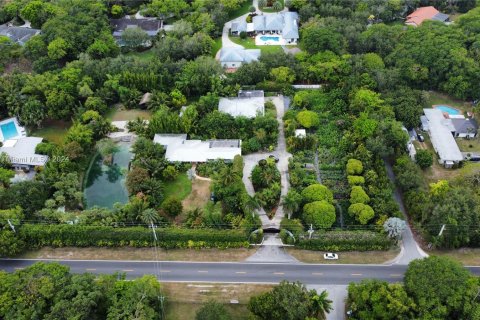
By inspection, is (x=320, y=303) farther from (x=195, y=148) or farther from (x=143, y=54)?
(x=143, y=54)

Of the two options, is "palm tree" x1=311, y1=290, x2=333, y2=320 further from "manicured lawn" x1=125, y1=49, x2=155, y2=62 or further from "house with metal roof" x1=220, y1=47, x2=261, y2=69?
"manicured lawn" x1=125, y1=49, x2=155, y2=62

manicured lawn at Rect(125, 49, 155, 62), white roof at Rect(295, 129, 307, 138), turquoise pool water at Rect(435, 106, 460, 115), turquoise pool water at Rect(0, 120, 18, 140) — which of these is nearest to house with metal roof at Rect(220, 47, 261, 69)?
manicured lawn at Rect(125, 49, 155, 62)

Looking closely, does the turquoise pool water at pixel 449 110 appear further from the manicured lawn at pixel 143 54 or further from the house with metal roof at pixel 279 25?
the manicured lawn at pixel 143 54

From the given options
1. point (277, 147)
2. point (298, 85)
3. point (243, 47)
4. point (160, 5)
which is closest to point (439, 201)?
point (277, 147)

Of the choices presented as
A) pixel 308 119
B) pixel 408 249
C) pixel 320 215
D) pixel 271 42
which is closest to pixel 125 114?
pixel 308 119

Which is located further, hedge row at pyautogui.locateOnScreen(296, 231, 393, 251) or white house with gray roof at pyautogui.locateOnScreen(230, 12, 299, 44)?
white house with gray roof at pyautogui.locateOnScreen(230, 12, 299, 44)

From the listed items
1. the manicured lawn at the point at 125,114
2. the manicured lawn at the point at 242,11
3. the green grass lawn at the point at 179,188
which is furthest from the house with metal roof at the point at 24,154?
the manicured lawn at the point at 242,11
